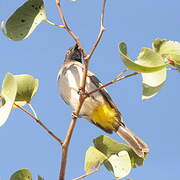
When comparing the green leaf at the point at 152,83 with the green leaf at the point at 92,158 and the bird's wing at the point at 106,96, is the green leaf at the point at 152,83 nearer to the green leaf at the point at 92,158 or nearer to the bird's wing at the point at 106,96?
the green leaf at the point at 92,158

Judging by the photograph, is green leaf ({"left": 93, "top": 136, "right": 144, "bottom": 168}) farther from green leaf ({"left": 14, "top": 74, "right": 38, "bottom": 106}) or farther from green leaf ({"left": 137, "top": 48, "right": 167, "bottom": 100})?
green leaf ({"left": 137, "top": 48, "right": 167, "bottom": 100})

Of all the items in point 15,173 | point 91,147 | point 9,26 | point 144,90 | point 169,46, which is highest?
point 9,26

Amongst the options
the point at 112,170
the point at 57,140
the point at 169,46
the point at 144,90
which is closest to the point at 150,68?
the point at 144,90

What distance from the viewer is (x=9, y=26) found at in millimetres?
2477

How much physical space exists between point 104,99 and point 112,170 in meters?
2.58

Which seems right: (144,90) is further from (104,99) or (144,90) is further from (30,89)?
(104,99)

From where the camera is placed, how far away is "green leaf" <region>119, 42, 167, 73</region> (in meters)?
1.82

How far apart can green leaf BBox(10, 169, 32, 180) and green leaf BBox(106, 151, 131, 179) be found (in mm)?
517

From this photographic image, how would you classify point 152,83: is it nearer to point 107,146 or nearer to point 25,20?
point 107,146

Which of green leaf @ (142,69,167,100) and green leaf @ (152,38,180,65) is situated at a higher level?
green leaf @ (152,38,180,65)

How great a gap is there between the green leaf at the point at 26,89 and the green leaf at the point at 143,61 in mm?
789

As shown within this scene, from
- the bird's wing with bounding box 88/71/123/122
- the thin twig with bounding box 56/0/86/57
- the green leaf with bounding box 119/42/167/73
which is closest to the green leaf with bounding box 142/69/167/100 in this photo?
the green leaf with bounding box 119/42/167/73

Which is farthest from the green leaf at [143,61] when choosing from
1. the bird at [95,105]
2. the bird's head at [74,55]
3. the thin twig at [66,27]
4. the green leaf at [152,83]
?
the bird's head at [74,55]

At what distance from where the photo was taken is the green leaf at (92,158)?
8.07 feet
